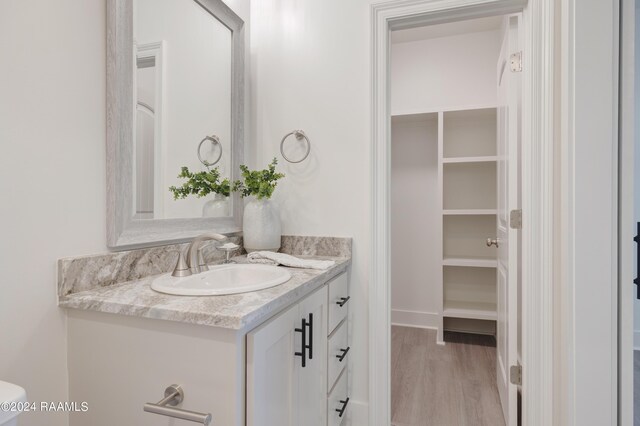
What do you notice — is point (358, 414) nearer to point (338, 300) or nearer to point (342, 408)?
point (342, 408)

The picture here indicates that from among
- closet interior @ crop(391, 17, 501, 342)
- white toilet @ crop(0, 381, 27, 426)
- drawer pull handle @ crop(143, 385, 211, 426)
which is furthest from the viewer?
closet interior @ crop(391, 17, 501, 342)

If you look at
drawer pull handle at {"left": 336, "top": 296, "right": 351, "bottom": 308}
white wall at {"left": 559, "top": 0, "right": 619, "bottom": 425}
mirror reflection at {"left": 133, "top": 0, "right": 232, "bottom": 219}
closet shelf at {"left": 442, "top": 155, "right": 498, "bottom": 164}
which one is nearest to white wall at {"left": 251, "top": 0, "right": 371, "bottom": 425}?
drawer pull handle at {"left": 336, "top": 296, "right": 351, "bottom": 308}

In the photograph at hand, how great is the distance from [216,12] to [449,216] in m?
2.39

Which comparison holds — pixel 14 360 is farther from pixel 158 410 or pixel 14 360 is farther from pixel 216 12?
pixel 216 12

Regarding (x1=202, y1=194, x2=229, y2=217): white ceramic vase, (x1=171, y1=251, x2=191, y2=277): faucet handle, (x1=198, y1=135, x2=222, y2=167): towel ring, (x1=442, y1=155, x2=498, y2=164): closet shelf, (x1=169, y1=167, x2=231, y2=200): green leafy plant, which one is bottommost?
(x1=171, y1=251, x2=191, y2=277): faucet handle

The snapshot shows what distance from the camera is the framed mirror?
1105 mm

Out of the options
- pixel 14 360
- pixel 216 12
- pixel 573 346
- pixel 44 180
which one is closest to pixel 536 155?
pixel 573 346

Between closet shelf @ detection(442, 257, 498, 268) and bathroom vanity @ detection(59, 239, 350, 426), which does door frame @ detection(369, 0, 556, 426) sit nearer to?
bathroom vanity @ detection(59, 239, 350, 426)

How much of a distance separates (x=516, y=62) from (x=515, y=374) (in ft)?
4.75

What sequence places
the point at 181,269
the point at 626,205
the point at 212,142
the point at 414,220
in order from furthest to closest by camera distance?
the point at 414,220, the point at 212,142, the point at 181,269, the point at 626,205

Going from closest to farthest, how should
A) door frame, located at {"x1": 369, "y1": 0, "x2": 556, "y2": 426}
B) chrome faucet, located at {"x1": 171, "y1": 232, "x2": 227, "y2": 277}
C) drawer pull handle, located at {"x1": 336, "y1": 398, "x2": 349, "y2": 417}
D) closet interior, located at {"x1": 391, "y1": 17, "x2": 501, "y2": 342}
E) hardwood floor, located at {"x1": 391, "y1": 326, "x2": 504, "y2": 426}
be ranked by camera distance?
chrome faucet, located at {"x1": 171, "y1": 232, "x2": 227, "y2": 277} < door frame, located at {"x1": 369, "y1": 0, "x2": 556, "y2": 426} < drawer pull handle, located at {"x1": 336, "y1": 398, "x2": 349, "y2": 417} < hardwood floor, located at {"x1": 391, "y1": 326, "x2": 504, "y2": 426} < closet interior, located at {"x1": 391, "y1": 17, "x2": 501, "y2": 342}

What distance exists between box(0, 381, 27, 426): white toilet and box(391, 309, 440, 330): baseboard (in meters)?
2.96

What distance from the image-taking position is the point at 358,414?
5.44 ft

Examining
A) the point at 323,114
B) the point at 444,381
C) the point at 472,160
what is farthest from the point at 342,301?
the point at 472,160
